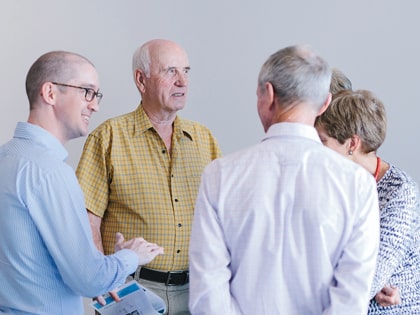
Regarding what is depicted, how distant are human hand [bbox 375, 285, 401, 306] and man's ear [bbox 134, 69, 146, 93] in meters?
1.28

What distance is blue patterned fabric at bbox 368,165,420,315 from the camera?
193 cm

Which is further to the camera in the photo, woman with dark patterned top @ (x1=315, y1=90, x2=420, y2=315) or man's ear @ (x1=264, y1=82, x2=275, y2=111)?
woman with dark patterned top @ (x1=315, y1=90, x2=420, y2=315)

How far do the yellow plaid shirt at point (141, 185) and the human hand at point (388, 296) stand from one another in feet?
2.78

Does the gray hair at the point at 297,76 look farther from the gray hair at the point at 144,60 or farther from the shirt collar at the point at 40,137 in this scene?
the gray hair at the point at 144,60

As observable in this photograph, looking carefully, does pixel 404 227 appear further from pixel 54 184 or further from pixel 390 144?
pixel 390 144

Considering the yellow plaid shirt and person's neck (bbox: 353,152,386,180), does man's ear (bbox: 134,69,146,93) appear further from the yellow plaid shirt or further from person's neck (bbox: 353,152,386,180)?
person's neck (bbox: 353,152,386,180)

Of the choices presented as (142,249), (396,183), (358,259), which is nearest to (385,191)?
(396,183)

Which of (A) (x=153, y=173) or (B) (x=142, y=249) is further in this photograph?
(A) (x=153, y=173)

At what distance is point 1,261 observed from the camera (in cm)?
182

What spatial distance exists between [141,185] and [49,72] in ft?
2.57

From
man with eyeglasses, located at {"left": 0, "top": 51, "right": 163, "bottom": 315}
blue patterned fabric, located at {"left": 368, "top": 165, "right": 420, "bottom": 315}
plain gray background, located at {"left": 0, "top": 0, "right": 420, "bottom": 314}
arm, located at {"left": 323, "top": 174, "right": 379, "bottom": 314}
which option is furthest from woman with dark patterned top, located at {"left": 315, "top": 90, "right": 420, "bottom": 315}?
plain gray background, located at {"left": 0, "top": 0, "right": 420, "bottom": 314}

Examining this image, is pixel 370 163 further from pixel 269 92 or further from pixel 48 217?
pixel 48 217

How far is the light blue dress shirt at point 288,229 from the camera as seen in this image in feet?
5.27

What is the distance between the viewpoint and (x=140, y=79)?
9.04ft
